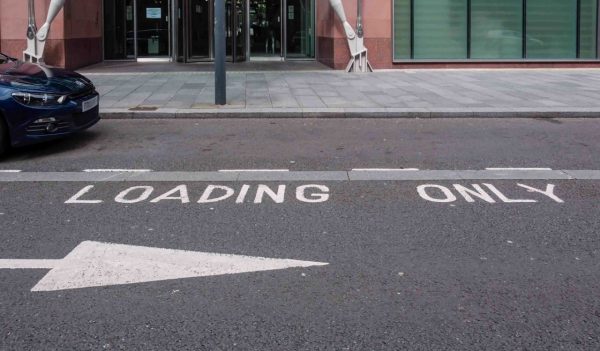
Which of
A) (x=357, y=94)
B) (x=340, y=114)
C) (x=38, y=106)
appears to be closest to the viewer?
(x=38, y=106)

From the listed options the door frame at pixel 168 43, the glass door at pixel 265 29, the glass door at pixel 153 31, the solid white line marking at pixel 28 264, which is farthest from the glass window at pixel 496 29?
the solid white line marking at pixel 28 264

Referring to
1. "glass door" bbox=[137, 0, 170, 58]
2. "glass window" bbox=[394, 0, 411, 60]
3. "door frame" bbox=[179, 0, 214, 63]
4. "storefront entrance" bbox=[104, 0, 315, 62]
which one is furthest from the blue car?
"glass door" bbox=[137, 0, 170, 58]

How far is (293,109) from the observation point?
42.6 ft

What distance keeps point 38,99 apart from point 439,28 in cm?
1409

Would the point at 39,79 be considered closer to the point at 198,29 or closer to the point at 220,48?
the point at 220,48

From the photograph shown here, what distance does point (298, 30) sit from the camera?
2519 cm

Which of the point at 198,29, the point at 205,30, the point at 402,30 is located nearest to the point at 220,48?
the point at 402,30

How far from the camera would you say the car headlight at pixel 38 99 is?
9.19m

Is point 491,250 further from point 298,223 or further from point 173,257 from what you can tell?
point 173,257

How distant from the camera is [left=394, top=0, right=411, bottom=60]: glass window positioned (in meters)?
21.1

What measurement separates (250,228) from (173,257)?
0.91 metres

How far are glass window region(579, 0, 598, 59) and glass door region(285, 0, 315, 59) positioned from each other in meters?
7.94

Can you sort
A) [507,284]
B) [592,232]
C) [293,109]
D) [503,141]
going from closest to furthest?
[507,284]
[592,232]
[503,141]
[293,109]

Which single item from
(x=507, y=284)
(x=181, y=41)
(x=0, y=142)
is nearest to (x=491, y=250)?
(x=507, y=284)
